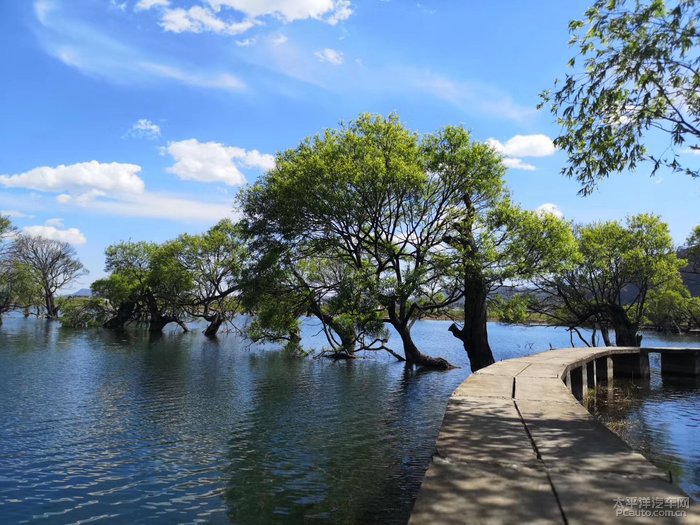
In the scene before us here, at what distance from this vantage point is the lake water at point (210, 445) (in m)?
9.42

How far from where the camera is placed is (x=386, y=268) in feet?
108

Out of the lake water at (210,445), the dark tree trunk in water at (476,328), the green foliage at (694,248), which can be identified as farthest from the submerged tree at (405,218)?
the green foliage at (694,248)

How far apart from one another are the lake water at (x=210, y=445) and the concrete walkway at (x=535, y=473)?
247 centimetres

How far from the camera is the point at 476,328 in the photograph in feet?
99.3

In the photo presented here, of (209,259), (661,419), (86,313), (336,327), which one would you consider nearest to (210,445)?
(661,419)

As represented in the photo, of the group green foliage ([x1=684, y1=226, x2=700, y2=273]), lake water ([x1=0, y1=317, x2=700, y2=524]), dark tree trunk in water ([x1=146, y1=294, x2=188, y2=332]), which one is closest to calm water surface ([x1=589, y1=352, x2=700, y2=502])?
lake water ([x1=0, y1=317, x2=700, y2=524])

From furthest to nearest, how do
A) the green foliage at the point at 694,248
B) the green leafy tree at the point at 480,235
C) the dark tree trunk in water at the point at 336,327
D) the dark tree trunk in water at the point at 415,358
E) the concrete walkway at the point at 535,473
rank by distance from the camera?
the green foliage at the point at 694,248, the dark tree trunk in water at the point at 336,327, the dark tree trunk in water at the point at 415,358, the green leafy tree at the point at 480,235, the concrete walkway at the point at 535,473

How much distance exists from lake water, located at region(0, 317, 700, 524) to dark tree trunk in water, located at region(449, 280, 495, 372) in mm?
2659

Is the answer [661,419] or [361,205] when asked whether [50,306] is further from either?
[661,419]

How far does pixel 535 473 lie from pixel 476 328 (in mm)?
24605

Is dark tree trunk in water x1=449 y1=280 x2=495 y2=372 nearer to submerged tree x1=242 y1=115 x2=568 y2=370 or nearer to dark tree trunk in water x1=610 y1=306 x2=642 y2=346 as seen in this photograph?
submerged tree x1=242 y1=115 x2=568 y2=370

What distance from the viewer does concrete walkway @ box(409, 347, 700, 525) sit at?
5.12 meters

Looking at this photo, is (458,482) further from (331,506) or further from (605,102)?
(605,102)

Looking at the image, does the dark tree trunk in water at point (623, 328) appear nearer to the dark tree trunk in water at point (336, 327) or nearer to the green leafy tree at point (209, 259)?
the dark tree trunk in water at point (336, 327)
